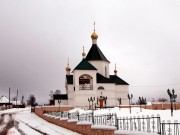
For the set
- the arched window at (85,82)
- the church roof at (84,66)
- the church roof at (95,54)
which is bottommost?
the arched window at (85,82)

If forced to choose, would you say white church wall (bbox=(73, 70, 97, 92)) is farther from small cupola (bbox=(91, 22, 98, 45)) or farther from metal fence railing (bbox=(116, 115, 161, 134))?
metal fence railing (bbox=(116, 115, 161, 134))

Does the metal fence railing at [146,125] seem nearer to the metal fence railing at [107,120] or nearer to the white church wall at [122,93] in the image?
the metal fence railing at [107,120]

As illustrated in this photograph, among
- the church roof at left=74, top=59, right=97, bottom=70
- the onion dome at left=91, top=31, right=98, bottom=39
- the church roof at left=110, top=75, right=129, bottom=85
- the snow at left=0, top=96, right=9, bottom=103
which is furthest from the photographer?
the snow at left=0, top=96, right=9, bottom=103

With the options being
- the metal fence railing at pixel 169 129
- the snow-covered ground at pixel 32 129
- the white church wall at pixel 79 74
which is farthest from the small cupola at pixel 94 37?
the metal fence railing at pixel 169 129

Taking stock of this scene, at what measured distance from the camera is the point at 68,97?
5691 cm

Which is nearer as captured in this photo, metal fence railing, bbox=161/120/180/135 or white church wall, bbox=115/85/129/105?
metal fence railing, bbox=161/120/180/135

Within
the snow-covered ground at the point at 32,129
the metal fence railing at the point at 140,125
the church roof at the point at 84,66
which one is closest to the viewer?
the metal fence railing at the point at 140,125

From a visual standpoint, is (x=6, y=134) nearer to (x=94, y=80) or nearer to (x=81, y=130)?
(x=81, y=130)

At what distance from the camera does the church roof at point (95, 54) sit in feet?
192

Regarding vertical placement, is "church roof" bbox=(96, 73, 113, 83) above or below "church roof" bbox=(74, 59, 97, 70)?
below

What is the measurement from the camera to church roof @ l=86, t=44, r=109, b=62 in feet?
192

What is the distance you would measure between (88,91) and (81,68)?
4205 millimetres

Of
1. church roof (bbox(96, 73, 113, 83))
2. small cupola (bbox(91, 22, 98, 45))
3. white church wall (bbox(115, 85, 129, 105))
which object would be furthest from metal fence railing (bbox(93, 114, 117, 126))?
small cupola (bbox(91, 22, 98, 45))

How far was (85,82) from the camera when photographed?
187 ft
